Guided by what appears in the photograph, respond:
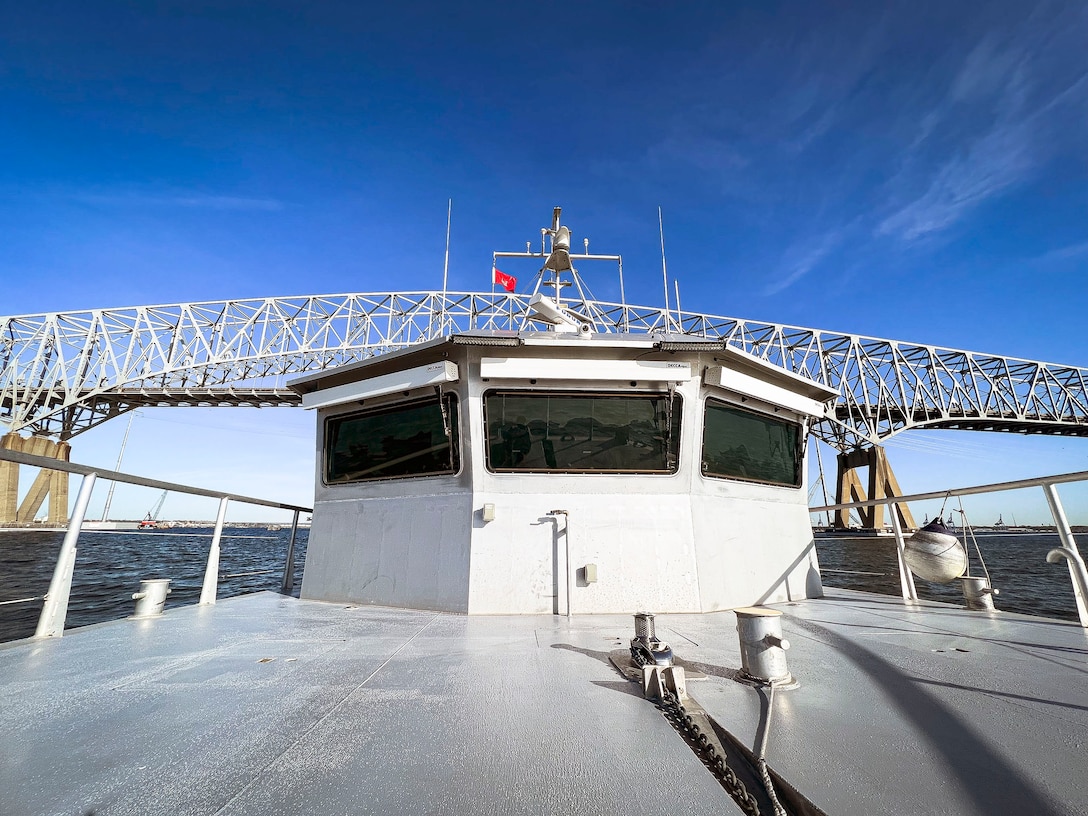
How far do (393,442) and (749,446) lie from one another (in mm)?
4220

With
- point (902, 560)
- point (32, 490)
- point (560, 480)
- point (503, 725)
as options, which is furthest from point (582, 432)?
point (32, 490)

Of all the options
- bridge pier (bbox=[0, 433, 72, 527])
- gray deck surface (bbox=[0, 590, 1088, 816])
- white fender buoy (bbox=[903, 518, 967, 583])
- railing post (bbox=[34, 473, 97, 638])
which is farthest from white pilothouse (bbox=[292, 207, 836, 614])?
bridge pier (bbox=[0, 433, 72, 527])

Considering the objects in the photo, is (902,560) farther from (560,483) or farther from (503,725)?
(503,725)

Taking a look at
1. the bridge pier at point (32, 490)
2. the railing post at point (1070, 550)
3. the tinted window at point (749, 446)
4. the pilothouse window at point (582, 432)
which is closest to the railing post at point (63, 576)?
the pilothouse window at point (582, 432)

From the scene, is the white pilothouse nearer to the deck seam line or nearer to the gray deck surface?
the gray deck surface

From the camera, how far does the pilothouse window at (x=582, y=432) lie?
517cm

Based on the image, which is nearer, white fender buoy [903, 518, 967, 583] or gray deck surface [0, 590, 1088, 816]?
gray deck surface [0, 590, 1088, 816]

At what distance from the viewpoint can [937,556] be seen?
4.61 m

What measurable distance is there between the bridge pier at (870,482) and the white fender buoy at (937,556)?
51.3m

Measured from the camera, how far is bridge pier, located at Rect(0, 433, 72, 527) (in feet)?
139

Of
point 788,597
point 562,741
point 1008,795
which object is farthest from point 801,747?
point 788,597

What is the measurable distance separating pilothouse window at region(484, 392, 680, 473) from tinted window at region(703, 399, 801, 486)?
55 centimetres

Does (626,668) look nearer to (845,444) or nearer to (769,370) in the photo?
(769,370)

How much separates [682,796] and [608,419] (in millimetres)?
3881
